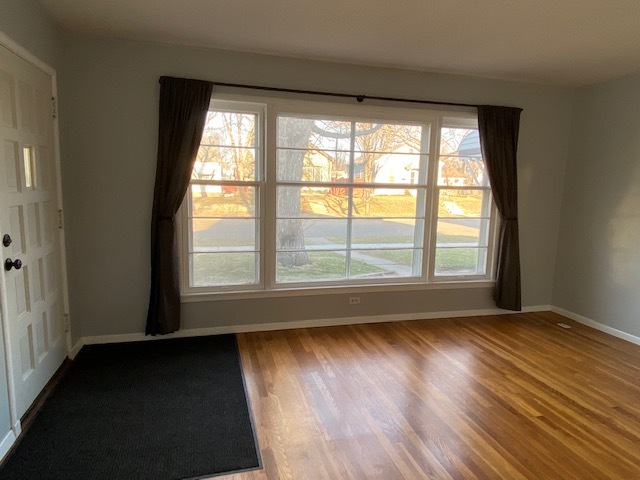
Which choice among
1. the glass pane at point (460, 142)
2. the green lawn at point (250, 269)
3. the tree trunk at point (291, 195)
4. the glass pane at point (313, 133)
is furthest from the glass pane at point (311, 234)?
the glass pane at point (460, 142)

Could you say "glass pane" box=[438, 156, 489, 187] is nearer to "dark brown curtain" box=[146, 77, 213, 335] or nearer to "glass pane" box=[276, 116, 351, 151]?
"glass pane" box=[276, 116, 351, 151]

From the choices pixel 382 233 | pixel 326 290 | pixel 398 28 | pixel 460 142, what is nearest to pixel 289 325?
pixel 326 290

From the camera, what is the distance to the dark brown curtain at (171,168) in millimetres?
3076

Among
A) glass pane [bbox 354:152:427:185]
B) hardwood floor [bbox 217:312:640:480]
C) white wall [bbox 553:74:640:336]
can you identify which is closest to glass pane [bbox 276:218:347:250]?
glass pane [bbox 354:152:427:185]

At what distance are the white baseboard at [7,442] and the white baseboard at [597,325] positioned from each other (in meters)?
4.74

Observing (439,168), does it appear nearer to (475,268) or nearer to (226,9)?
(475,268)

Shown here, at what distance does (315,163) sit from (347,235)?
29.9 inches

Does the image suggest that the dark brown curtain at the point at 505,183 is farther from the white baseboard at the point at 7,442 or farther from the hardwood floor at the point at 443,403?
the white baseboard at the point at 7,442

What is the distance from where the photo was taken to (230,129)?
11.0 feet

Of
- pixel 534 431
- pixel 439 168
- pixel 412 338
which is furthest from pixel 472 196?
pixel 534 431

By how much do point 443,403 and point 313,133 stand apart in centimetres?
245

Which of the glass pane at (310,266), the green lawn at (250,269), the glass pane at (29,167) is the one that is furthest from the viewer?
the glass pane at (310,266)

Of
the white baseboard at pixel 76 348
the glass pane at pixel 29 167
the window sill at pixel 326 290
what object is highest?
the glass pane at pixel 29 167

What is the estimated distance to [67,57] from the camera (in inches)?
114
